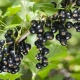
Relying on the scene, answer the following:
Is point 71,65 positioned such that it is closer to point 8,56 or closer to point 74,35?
point 74,35

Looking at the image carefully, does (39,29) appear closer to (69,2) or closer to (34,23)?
(34,23)

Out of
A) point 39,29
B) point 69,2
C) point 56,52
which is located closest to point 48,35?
point 39,29

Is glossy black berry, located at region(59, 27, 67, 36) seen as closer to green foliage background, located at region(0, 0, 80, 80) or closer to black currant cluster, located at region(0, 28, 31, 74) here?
green foliage background, located at region(0, 0, 80, 80)

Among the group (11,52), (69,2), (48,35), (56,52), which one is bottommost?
(56,52)

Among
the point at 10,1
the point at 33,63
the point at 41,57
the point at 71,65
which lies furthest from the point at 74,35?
the point at 41,57

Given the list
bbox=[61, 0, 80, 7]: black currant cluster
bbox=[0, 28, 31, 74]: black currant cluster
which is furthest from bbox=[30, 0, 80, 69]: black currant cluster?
bbox=[0, 28, 31, 74]: black currant cluster

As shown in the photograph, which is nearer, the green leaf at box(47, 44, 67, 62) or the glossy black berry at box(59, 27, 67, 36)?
the glossy black berry at box(59, 27, 67, 36)

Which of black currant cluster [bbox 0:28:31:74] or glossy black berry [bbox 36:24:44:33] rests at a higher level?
glossy black berry [bbox 36:24:44:33]

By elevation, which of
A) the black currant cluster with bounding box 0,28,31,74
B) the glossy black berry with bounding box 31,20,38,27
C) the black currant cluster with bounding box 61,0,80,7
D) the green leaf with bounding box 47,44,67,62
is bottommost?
the green leaf with bounding box 47,44,67,62
